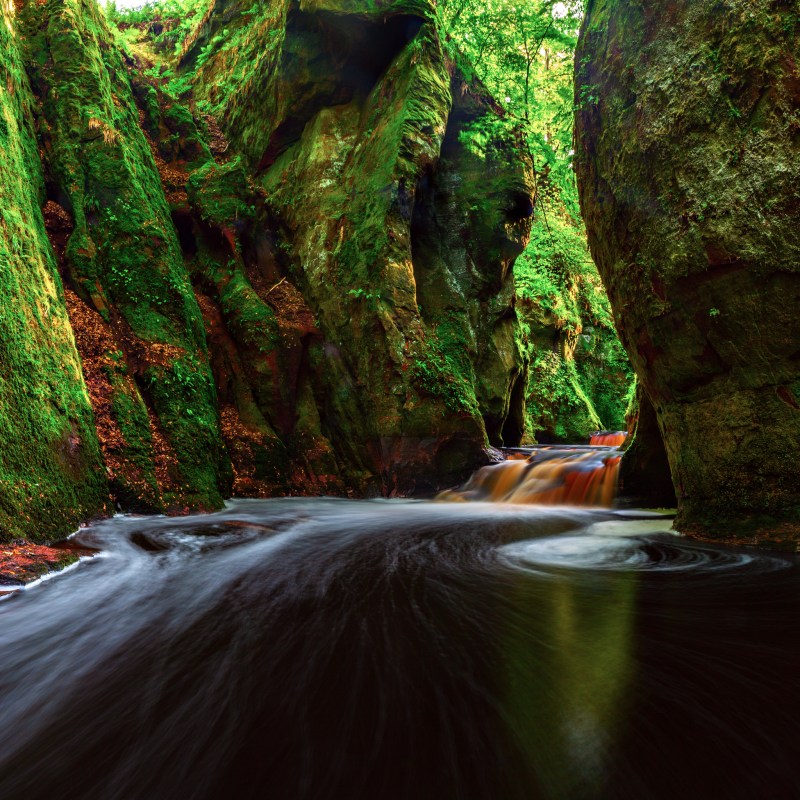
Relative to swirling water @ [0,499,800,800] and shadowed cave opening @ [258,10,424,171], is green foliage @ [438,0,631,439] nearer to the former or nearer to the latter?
shadowed cave opening @ [258,10,424,171]

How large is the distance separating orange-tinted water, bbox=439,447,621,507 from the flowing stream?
393cm

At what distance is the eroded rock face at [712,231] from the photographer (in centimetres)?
384

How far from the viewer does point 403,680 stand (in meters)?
1.93

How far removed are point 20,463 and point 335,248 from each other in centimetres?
722

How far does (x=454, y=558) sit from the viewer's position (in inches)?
168

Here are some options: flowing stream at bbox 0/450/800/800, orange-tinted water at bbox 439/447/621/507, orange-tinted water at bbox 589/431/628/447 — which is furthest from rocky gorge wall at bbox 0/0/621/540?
orange-tinted water at bbox 589/431/628/447

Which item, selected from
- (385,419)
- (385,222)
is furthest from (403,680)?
(385,222)

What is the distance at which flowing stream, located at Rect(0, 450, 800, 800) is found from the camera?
1367mm

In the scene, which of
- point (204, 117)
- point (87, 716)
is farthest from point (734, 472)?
point (204, 117)

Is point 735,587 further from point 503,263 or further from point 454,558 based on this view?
point 503,263

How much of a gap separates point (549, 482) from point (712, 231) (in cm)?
523

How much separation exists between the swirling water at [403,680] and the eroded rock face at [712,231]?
976mm

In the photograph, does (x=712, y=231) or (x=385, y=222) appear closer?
(x=712, y=231)

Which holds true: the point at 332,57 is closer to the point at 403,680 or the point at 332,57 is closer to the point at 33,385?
the point at 33,385
